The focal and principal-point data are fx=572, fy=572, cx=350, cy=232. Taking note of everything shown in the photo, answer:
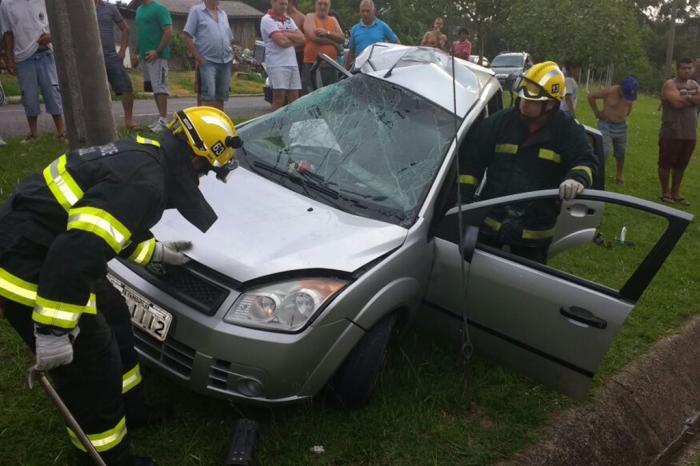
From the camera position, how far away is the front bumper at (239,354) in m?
2.35

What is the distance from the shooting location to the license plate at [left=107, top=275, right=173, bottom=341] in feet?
8.01

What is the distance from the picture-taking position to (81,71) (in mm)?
3605

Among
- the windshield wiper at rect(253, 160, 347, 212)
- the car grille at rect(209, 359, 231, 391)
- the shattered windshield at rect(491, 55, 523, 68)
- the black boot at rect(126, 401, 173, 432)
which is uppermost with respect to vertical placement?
the windshield wiper at rect(253, 160, 347, 212)

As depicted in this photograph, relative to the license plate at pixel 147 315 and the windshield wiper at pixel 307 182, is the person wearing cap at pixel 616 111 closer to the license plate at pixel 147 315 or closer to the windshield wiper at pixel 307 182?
the windshield wiper at pixel 307 182

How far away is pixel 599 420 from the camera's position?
3.28 meters

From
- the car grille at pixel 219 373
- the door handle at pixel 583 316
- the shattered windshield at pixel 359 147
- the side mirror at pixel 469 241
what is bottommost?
the car grille at pixel 219 373

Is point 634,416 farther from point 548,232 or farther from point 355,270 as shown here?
point 355,270

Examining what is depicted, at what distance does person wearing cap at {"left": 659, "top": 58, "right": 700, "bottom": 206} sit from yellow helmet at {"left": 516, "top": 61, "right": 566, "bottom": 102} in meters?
4.88

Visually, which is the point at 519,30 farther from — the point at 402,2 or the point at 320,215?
the point at 320,215

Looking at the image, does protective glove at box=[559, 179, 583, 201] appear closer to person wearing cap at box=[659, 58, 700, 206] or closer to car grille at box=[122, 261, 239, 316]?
car grille at box=[122, 261, 239, 316]

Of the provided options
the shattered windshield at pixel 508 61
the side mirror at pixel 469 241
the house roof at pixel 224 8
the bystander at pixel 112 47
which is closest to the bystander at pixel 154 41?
the bystander at pixel 112 47

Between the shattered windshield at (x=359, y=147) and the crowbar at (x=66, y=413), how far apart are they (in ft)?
4.99

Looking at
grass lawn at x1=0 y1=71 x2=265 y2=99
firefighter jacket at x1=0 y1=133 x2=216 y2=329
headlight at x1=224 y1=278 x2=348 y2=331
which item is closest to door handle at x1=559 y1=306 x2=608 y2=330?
headlight at x1=224 y1=278 x2=348 y2=331

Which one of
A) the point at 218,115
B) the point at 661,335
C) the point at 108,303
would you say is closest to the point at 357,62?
the point at 218,115
